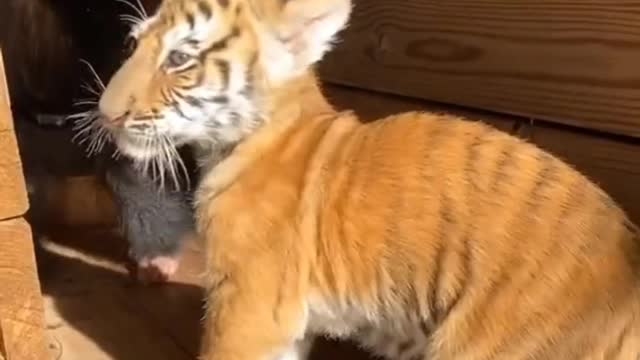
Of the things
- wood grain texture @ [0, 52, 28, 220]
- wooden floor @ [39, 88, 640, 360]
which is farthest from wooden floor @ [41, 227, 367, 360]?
wood grain texture @ [0, 52, 28, 220]

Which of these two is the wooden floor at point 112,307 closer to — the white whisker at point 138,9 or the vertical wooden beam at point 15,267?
the vertical wooden beam at point 15,267

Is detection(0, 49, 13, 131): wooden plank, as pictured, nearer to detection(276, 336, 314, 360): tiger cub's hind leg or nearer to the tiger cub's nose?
the tiger cub's nose

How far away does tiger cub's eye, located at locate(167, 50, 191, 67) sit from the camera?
1085 mm

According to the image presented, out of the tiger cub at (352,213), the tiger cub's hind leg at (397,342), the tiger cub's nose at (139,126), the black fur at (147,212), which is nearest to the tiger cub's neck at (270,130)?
the tiger cub at (352,213)

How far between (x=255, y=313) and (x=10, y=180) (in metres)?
0.27

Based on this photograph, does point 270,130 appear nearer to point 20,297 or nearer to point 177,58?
point 177,58

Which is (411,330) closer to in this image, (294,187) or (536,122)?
(294,187)

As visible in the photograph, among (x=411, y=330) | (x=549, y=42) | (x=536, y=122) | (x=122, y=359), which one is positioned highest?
(x=549, y=42)

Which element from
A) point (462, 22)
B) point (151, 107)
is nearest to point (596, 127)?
point (462, 22)

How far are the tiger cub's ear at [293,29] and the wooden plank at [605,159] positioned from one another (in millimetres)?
320

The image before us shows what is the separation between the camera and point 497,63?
135cm

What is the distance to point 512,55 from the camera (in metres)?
1.32

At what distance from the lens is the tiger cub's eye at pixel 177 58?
1.08 metres

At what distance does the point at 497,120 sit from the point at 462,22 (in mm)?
126
